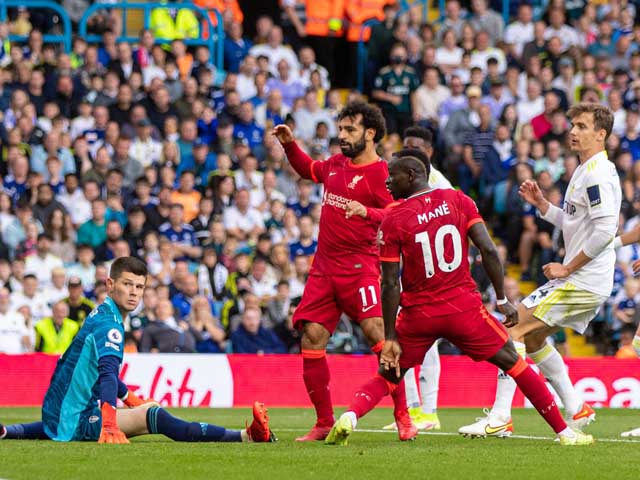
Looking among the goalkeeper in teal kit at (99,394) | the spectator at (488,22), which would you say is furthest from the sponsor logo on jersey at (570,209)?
the spectator at (488,22)

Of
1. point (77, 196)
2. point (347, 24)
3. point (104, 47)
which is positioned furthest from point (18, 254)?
point (347, 24)

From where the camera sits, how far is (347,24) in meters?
26.5

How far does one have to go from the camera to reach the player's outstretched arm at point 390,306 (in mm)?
10039

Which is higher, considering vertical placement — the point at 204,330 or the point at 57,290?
the point at 57,290

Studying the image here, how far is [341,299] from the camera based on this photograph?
11484mm

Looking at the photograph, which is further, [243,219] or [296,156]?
[243,219]

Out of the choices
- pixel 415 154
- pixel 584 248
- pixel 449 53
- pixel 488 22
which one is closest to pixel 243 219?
pixel 449 53

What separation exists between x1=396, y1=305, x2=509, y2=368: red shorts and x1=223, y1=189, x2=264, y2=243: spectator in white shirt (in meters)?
11.1

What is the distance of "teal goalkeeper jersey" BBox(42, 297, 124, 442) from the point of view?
10258 millimetres

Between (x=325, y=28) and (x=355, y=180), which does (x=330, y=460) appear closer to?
(x=355, y=180)

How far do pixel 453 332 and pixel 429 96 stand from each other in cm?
1385

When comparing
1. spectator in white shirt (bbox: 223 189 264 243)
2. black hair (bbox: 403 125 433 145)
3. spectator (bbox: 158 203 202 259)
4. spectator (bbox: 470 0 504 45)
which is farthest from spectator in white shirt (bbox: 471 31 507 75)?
black hair (bbox: 403 125 433 145)

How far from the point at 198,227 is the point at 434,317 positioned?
1132cm

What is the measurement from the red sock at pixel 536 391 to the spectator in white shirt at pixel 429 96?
1349 centimetres
